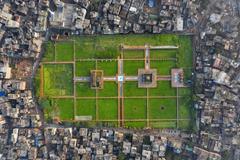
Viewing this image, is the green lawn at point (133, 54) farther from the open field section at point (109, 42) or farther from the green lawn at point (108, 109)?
the green lawn at point (108, 109)

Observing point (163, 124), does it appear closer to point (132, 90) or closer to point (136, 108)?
point (136, 108)

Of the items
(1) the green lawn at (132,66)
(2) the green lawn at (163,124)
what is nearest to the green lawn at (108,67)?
(1) the green lawn at (132,66)

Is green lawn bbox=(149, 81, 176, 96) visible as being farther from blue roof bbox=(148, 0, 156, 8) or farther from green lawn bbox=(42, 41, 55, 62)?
green lawn bbox=(42, 41, 55, 62)

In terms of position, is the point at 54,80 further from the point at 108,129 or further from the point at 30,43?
the point at 108,129

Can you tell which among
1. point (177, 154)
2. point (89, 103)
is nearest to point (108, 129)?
point (89, 103)

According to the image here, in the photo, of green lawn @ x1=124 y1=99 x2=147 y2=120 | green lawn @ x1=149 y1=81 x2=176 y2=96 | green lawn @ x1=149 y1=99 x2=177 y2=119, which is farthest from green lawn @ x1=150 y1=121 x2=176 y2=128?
green lawn @ x1=149 y1=81 x2=176 y2=96

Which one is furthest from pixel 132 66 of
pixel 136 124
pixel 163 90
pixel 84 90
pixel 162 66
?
pixel 136 124
